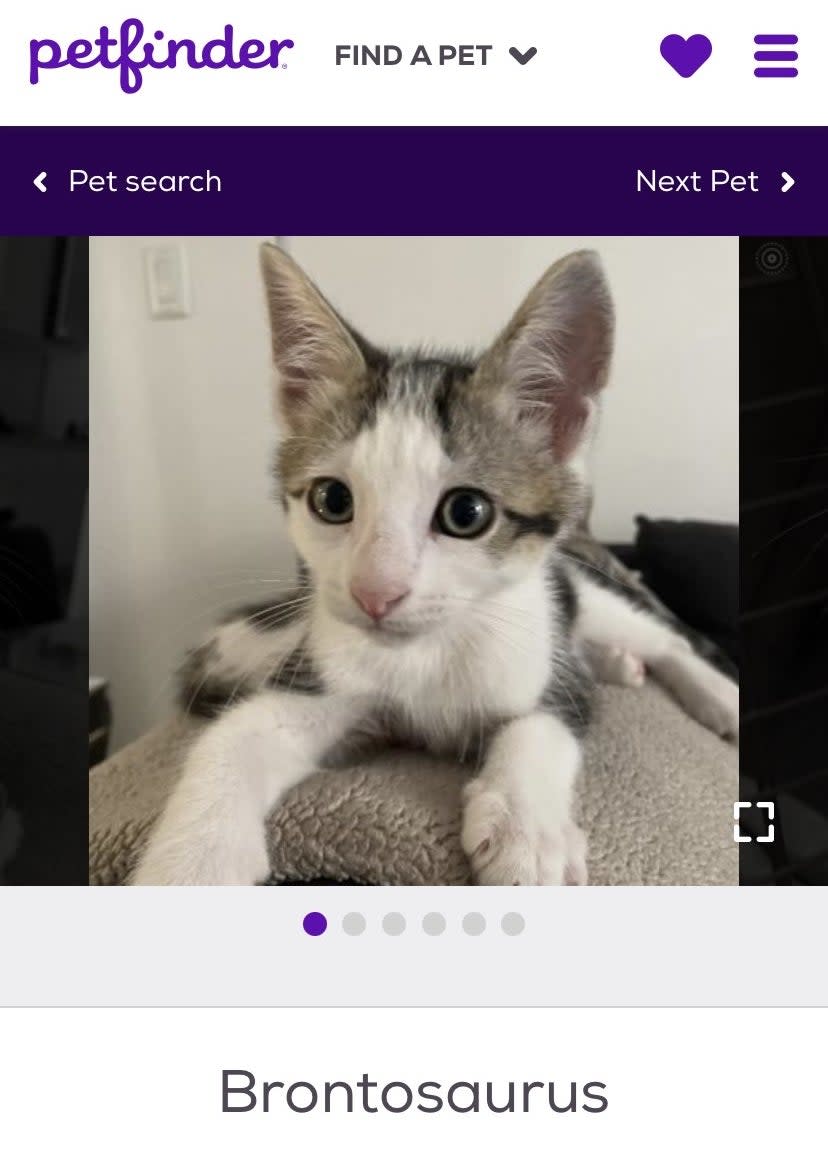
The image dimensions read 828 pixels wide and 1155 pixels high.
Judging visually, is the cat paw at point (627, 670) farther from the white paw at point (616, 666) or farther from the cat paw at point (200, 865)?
the cat paw at point (200, 865)

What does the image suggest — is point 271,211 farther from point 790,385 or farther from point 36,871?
point 36,871

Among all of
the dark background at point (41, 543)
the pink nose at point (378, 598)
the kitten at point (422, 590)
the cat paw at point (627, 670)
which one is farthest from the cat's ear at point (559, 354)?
the cat paw at point (627, 670)

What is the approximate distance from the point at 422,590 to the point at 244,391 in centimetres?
37

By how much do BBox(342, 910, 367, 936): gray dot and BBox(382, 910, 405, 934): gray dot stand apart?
14 millimetres

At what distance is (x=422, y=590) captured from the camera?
50cm

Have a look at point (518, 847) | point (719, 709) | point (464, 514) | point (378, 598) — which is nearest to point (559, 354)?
point (464, 514)

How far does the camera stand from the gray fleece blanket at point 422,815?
18.4 inches

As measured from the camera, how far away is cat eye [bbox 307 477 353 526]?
0.56 meters
